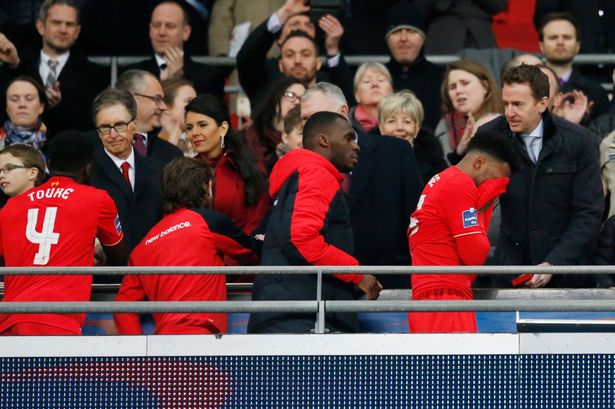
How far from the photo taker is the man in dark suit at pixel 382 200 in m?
10.1

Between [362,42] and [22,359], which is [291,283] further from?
[362,42]

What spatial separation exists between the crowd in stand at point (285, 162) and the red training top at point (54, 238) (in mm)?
11

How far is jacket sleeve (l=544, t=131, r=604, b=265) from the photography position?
966cm

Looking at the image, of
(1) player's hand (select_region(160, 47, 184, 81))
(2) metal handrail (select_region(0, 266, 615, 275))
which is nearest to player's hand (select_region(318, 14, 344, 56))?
(1) player's hand (select_region(160, 47, 184, 81))

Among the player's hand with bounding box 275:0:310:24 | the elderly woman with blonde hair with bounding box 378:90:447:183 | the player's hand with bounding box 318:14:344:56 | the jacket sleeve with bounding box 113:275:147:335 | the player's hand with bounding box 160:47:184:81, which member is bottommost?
the jacket sleeve with bounding box 113:275:147:335

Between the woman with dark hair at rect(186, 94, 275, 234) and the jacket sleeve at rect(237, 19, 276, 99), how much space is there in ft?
8.12

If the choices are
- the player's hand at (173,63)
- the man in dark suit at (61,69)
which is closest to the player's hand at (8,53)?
the man in dark suit at (61,69)

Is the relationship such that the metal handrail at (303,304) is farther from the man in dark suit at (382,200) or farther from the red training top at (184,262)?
the man in dark suit at (382,200)

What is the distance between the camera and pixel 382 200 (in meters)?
10.1

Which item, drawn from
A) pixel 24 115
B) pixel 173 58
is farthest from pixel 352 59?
pixel 24 115

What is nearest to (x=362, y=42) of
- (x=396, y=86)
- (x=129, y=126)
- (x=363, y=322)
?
(x=396, y=86)

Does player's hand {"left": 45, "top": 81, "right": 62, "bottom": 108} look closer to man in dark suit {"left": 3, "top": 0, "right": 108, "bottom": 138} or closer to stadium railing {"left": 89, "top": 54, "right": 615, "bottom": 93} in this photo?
man in dark suit {"left": 3, "top": 0, "right": 108, "bottom": 138}

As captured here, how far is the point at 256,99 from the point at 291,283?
4005 millimetres

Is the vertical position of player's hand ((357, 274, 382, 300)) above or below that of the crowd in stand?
below
